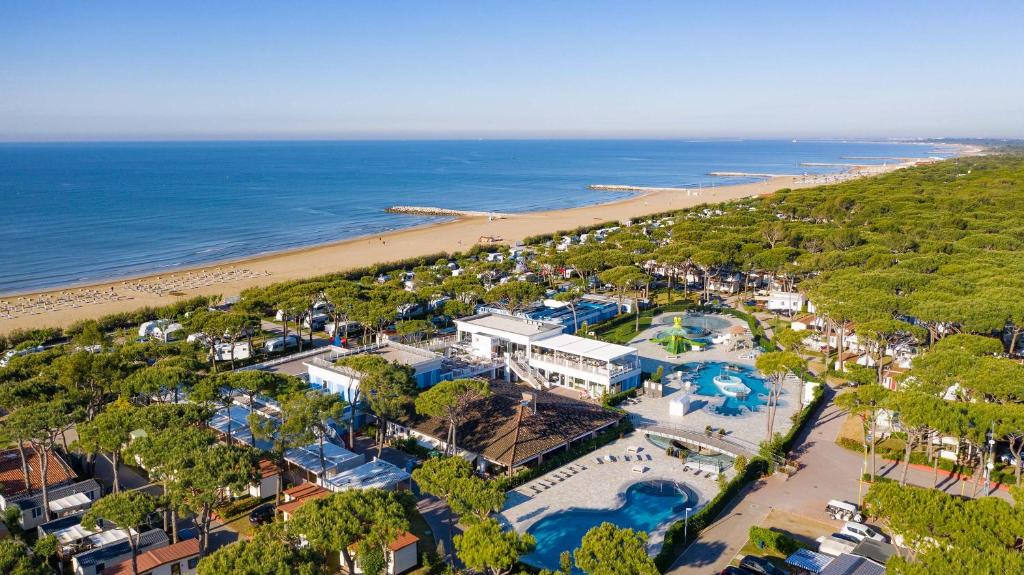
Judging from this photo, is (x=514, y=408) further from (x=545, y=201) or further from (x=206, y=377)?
(x=545, y=201)

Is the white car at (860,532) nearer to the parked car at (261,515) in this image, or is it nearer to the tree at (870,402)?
the tree at (870,402)

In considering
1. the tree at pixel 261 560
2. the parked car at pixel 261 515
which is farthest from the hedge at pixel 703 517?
the parked car at pixel 261 515

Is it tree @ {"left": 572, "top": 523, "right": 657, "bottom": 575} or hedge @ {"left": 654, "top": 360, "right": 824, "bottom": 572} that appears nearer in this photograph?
tree @ {"left": 572, "top": 523, "right": 657, "bottom": 575}

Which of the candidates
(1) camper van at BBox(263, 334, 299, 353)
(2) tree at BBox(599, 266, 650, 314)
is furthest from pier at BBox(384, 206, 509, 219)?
(1) camper van at BBox(263, 334, 299, 353)

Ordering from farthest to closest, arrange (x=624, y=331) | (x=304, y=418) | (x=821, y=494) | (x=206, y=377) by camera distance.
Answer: (x=624, y=331)
(x=206, y=377)
(x=821, y=494)
(x=304, y=418)

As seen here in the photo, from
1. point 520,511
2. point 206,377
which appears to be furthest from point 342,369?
point 520,511

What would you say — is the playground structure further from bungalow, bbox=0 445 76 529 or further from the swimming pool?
bungalow, bbox=0 445 76 529

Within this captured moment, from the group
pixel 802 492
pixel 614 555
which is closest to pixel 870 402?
pixel 802 492
